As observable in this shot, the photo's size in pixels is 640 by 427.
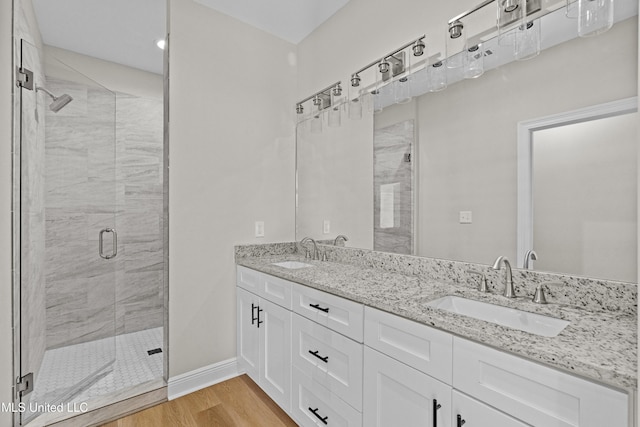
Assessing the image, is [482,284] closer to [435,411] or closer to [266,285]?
[435,411]

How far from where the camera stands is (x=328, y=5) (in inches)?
93.2

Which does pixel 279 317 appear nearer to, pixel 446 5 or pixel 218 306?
pixel 218 306

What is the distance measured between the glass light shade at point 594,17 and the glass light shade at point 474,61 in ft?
1.27

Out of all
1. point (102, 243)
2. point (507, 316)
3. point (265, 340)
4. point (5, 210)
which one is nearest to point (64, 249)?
point (102, 243)

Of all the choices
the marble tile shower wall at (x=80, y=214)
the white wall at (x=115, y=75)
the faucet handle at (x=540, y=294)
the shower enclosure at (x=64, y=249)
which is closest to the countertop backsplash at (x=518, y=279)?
the faucet handle at (x=540, y=294)

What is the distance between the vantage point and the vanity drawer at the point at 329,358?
1.40m

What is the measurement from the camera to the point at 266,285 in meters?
2.05

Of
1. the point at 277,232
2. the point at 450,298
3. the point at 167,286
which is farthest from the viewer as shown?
the point at 277,232

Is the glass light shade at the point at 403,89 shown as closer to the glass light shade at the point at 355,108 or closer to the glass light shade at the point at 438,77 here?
the glass light shade at the point at 438,77

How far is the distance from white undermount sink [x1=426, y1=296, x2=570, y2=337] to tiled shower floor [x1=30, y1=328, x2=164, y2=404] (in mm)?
2075

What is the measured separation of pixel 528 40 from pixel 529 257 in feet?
3.00

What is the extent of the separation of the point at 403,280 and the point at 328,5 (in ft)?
6.68

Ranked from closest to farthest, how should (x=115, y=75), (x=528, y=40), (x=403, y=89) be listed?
(x=528, y=40)
(x=403, y=89)
(x=115, y=75)

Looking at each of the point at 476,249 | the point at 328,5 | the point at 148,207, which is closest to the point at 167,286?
the point at 148,207
